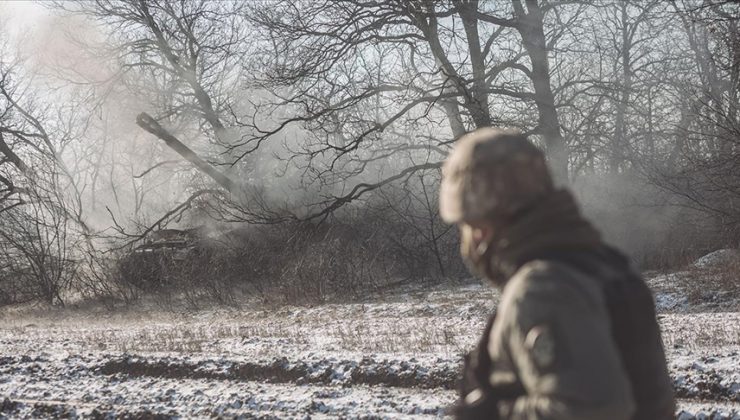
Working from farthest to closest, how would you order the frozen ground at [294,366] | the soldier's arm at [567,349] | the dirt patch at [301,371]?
the dirt patch at [301,371] → the frozen ground at [294,366] → the soldier's arm at [567,349]

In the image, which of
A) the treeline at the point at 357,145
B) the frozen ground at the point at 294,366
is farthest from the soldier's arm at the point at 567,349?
the treeline at the point at 357,145

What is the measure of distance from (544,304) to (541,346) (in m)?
0.10

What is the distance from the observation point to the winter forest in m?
8.39

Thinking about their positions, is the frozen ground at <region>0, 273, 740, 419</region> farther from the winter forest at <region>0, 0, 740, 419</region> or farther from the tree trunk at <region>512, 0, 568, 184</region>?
the tree trunk at <region>512, 0, 568, 184</region>

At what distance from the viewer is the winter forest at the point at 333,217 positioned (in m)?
8.39

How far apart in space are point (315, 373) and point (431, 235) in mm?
14378

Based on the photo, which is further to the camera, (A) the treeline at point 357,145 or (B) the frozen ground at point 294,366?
(A) the treeline at point 357,145

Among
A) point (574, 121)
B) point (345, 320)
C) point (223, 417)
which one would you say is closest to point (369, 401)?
point (223, 417)

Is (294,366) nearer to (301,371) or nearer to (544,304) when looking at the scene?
(301,371)

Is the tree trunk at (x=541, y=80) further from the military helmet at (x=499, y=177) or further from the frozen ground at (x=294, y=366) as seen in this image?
the military helmet at (x=499, y=177)

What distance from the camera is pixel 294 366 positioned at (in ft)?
28.1

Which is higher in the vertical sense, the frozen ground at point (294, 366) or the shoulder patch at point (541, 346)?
the shoulder patch at point (541, 346)

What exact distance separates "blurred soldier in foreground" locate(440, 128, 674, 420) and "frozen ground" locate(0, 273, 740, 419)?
173 inches

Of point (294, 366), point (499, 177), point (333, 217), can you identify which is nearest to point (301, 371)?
point (294, 366)
